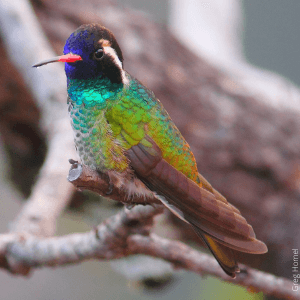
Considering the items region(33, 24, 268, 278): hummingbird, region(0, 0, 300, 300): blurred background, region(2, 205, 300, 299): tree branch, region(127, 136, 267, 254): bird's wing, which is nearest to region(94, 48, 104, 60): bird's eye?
region(33, 24, 268, 278): hummingbird

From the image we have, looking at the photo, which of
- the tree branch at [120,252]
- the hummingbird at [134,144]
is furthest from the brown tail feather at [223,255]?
the tree branch at [120,252]

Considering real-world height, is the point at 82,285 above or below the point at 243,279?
below

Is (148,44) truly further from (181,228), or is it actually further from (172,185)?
(172,185)

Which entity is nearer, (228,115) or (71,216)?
(228,115)

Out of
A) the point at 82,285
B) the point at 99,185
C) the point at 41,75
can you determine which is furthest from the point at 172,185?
the point at 82,285

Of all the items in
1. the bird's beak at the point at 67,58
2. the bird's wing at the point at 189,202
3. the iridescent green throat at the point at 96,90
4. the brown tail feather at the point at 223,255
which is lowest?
the brown tail feather at the point at 223,255

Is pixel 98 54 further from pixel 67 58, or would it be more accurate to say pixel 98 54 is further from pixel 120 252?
pixel 120 252

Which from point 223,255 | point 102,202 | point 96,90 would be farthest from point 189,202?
point 102,202

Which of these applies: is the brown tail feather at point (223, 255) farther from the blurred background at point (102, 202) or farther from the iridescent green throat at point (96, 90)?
the blurred background at point (102, 202)
